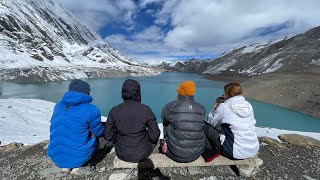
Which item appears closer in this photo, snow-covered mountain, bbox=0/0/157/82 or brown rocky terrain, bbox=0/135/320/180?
brown rocky terrain, bbox=0/135/320/180

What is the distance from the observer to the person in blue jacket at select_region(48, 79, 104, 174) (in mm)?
5156

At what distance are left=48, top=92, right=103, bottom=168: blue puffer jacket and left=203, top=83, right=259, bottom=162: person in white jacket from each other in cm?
271

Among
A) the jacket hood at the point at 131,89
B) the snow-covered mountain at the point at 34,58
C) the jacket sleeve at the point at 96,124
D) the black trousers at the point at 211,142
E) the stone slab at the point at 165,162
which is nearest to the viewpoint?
the jacket hood at the point at 131,89

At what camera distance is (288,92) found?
129 ft

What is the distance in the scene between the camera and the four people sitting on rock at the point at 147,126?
5086 millimetres

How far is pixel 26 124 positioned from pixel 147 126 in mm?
12688

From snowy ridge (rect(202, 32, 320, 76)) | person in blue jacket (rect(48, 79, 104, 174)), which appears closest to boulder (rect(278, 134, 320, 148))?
person in blue jacket (rect(48, 79, 104, 174))

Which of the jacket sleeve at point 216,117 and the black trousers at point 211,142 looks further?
the black trousers at point 211,142

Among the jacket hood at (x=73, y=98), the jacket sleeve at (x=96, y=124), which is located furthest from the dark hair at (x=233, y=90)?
the jacket hood at (x=73, y=98)

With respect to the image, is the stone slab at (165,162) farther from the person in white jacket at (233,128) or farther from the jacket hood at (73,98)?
the jacket hood at (73,98)

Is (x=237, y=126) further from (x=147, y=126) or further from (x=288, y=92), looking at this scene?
(x=288, y=92)

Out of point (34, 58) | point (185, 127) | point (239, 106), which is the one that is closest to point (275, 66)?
point (239, 106)

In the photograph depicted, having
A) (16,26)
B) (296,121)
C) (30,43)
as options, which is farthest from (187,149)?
(16,26)

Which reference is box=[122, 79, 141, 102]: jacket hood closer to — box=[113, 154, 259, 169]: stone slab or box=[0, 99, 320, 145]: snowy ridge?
box=[113, 154, 259, 169]: stone slab
